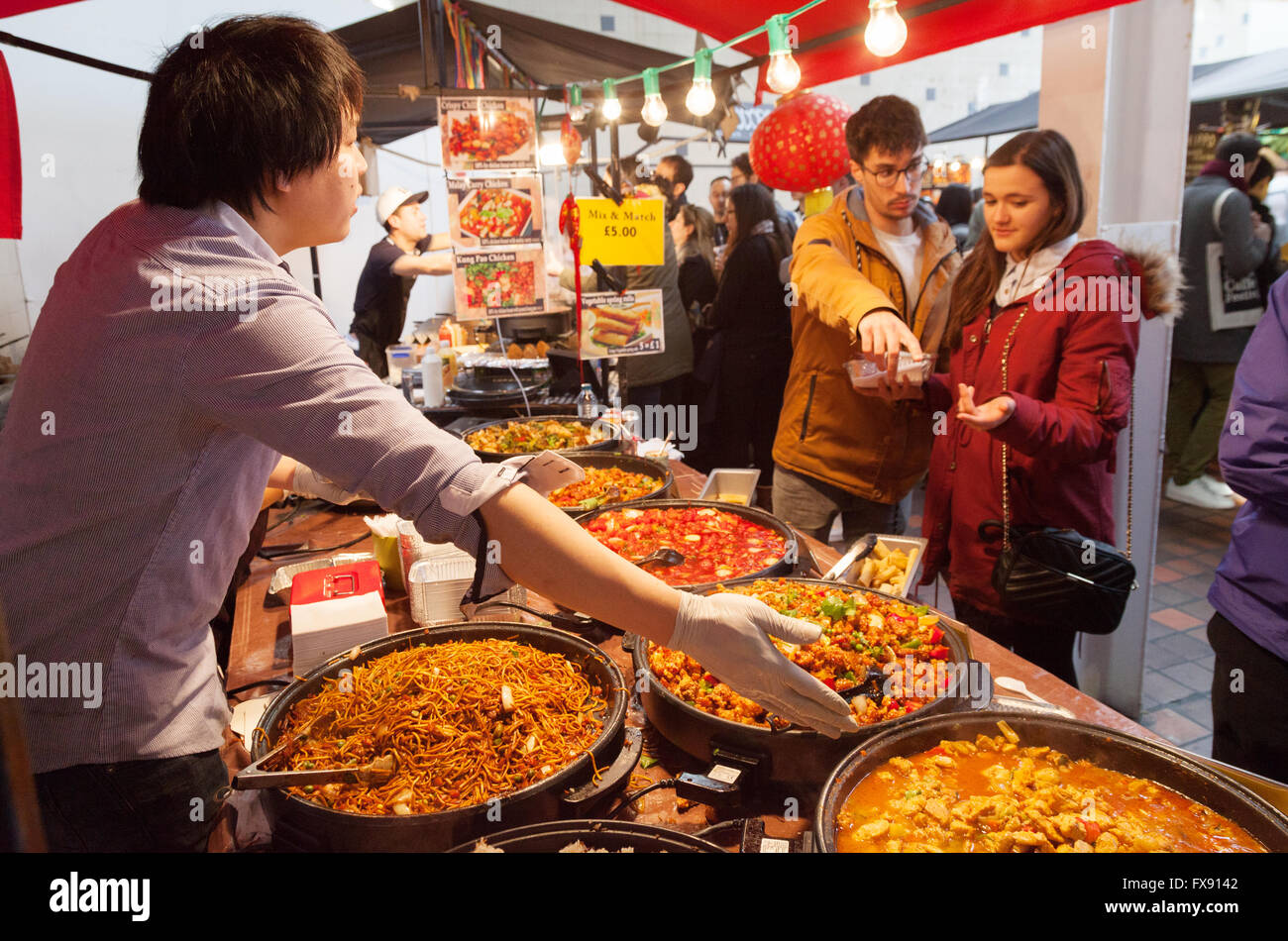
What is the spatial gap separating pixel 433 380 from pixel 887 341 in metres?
2.86

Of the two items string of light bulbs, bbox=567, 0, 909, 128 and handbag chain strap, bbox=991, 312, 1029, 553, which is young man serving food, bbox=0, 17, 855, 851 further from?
string of light bulbs, bbox=567, 0, 909, 128

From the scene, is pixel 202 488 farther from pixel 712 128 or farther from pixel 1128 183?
pixel 712 128

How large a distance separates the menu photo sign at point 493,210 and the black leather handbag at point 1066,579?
3.09 meters

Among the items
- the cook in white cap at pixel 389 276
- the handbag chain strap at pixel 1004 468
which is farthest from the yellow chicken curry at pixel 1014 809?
the cook in white cap at pixel 389 276

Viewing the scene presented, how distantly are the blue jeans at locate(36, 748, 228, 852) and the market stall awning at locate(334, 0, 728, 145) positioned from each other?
4.95m

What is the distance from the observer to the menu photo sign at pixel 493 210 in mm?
4324

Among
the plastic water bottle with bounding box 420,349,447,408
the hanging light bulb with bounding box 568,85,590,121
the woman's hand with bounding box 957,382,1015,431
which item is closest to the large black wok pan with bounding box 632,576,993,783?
the woman's hand with bounding box 957,382,1015,431

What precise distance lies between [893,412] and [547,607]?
171 centimetres

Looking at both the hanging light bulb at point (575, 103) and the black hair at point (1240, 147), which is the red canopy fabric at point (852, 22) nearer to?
the hanging light bulb at point (575, 103)

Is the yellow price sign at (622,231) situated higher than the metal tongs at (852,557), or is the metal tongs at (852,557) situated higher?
the yellow price sign at (622,231)

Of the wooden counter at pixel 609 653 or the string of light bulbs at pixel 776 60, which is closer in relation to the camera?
the wooden counter at pixel 609 653

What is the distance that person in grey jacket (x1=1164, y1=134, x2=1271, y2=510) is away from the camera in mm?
6223
